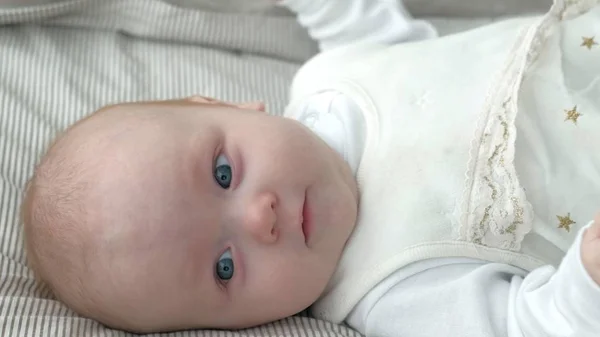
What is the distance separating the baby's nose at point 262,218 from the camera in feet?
3.00

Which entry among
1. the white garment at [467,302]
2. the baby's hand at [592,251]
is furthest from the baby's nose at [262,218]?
the baby's hand at [592,251]

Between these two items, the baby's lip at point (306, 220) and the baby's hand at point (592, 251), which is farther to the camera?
the baby's lip at point (306, 220)

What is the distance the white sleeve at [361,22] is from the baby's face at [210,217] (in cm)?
37

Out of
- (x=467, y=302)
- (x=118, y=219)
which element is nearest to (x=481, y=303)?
(x=467, y=302)

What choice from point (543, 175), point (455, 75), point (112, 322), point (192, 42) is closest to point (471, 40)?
point (455, 75)

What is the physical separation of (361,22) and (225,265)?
57 centimetres

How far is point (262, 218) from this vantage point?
91 cm

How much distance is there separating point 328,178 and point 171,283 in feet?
0.81

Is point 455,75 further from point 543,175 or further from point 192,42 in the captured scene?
point 192,42

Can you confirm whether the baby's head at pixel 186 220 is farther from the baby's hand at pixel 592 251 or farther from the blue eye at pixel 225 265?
the baby's hand at pixel 592 251

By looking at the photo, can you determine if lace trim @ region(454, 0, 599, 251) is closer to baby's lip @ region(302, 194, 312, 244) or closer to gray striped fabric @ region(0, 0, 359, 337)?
baby's lip @ region(302, 194, 312, 244)

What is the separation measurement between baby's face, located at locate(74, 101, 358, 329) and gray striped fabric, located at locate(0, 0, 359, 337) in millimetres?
334

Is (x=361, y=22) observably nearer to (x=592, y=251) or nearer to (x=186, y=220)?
(x=186, y=220)

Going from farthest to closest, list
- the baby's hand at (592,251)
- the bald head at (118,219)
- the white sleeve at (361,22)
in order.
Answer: the white sleeve at (361,22)
the bald head at (118,219)
the baby's hand at (592,251)
